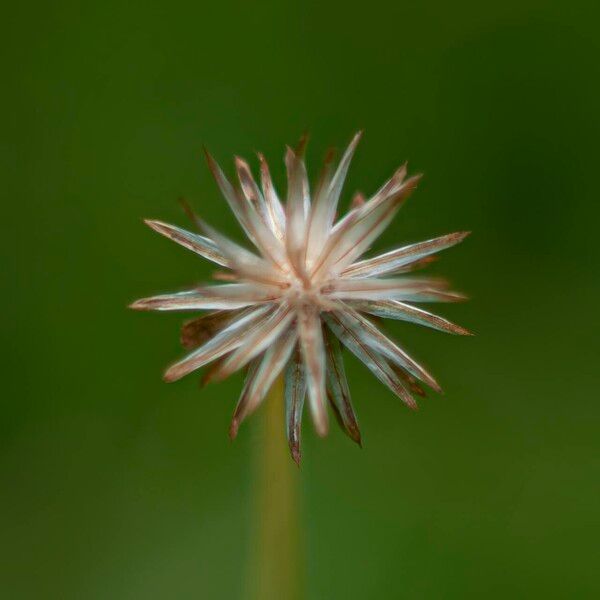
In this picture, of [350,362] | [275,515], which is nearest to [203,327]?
[275,515]

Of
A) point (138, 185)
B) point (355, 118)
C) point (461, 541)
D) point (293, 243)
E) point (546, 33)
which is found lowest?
point (293, 243)

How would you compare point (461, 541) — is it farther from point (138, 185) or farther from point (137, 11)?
point (137, 11)

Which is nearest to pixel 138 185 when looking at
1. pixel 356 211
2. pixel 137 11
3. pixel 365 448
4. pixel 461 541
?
pixel 137 11

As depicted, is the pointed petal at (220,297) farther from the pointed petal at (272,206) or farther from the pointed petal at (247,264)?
the pointed petal at (272,206)

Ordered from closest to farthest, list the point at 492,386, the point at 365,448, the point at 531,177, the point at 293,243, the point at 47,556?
the point at 293,243
the point at 47,556
the point at 365,448
the point at 492,386
the point at 531,177

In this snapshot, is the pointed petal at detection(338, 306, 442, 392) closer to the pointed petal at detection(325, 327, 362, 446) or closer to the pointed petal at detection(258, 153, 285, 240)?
the pointed petal at detection(325, 327, 362, 446)

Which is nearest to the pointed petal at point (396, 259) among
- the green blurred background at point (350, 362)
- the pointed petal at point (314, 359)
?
the pointed petal at point (314, 359)

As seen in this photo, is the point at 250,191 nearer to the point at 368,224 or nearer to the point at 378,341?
the point at 368,224
